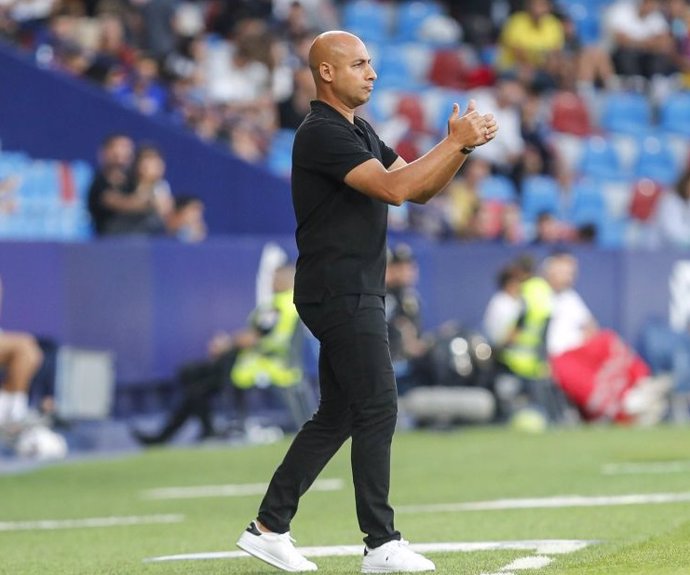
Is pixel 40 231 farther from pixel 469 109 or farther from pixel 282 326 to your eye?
pixel 469 109

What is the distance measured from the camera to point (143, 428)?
14797 millimetres

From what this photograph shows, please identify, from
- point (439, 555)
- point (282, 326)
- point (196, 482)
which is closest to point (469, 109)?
point (439, 555)

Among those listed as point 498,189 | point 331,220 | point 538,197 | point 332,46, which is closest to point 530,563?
point 331,220

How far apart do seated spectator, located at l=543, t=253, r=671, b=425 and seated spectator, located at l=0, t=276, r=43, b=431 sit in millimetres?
5201

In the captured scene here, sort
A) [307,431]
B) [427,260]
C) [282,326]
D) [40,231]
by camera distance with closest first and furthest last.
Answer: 1. [307,431]
2. [282,326]
3. [40,231]
4. [427,260]

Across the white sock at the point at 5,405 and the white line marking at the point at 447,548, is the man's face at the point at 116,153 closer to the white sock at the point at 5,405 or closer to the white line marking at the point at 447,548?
the white sock at the point at 5,405

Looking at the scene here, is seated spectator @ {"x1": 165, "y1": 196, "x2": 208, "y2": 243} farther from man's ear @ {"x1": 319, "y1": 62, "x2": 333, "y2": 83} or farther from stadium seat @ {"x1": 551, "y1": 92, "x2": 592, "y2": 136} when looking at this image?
man's ear @ {"x1": 319, "y1": 62, "x2": 333, "y2": 83}

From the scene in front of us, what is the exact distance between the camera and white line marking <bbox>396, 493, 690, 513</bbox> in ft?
29.8

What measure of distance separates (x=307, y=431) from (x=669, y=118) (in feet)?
60.6

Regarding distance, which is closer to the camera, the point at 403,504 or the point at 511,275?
the point at 403,504

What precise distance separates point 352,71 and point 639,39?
1917cm

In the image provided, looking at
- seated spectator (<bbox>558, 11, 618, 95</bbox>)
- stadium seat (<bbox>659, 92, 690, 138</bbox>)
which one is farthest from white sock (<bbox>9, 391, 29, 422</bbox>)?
stadium seat (<bbox>659, 92, 690, 138</bbox>)

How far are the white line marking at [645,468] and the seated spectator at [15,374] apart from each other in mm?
4646

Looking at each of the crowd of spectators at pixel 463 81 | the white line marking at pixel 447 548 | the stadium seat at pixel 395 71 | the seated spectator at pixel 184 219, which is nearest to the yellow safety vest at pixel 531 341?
the crowd of spectators at pixel 463 81
